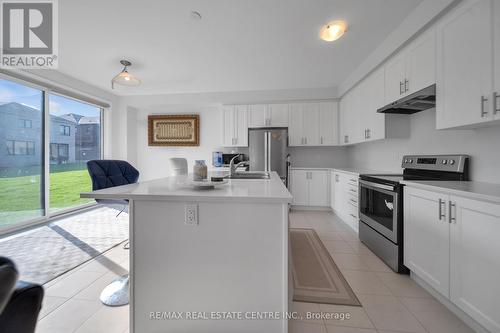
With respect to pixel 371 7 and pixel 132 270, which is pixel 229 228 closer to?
pixel 132 270

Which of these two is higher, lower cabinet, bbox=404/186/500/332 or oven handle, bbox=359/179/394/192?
oven handle, bbox=359/179/394/192

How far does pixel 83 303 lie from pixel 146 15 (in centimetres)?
276

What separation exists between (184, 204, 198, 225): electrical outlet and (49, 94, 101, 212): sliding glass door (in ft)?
12.2

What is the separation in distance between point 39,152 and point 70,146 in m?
0.59

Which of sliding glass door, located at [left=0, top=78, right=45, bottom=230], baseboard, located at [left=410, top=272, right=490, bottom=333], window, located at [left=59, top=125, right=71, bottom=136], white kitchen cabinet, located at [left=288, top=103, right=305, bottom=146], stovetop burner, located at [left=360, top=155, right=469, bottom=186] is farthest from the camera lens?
white kitchen cabinet, located at [left=288, top=103, right=305, bottom=146]

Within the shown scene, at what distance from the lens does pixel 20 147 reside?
304 cm

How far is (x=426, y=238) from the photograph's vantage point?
1601mm

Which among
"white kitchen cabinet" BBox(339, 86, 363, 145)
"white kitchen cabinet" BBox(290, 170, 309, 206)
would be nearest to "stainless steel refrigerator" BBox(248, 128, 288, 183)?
"white kitchen cabinet" BBox(290, 170, 309, 206)

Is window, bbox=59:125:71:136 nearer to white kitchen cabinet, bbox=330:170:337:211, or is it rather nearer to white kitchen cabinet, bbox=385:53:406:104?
white kitchen cabinet, bbox=330:170:337:211

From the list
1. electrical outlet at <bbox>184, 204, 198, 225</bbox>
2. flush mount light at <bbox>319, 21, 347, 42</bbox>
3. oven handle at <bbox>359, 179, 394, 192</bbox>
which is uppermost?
flush mount light at <bbox>319, 21, 347, 42</bbox>

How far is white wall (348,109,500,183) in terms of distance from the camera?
5.37 feet

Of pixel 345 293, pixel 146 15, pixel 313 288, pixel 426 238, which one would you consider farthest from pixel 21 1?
pixel 426 238

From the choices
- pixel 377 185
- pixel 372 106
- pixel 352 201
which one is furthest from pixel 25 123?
pixel 372 106

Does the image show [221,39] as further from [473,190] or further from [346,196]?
[346,196]
